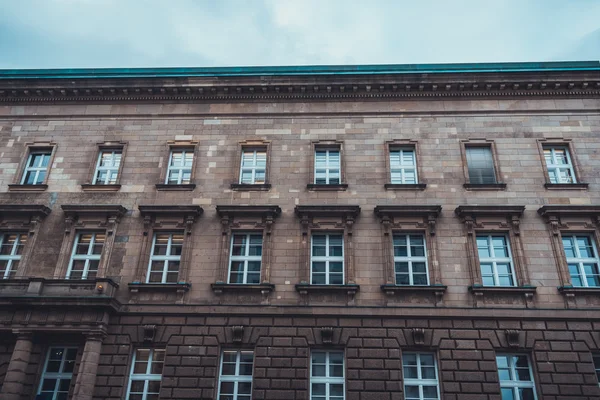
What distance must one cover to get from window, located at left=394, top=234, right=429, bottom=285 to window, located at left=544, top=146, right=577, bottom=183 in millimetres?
6394

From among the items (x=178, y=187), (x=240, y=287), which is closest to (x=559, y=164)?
(x=240, y=287)

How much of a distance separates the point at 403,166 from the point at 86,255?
13412mm

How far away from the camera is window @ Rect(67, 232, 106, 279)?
1792cm

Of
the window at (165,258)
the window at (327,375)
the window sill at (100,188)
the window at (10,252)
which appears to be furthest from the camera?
the window sill at (100,188)

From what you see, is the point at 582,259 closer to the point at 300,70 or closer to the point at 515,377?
the point at 515,377

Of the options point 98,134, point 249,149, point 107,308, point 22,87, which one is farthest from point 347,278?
point 22,87

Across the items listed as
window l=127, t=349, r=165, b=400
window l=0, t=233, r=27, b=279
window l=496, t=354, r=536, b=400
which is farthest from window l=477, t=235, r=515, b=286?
window l=0, t=233, r=27, b=279

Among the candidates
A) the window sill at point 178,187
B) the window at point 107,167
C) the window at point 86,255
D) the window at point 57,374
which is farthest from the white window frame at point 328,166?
the window at point 57,374

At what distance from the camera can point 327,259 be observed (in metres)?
17.6

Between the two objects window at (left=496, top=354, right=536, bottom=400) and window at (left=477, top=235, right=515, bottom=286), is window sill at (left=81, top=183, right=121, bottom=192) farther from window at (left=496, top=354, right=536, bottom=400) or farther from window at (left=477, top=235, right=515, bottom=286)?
window at (left=496, top=354, right=536, bottom=400)

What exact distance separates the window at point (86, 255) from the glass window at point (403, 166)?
40.1 ft

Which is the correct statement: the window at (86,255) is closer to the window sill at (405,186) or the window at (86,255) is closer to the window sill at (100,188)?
the window sill at (100,188)

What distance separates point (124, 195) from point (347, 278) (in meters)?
9.89

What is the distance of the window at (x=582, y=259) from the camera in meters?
16.8
